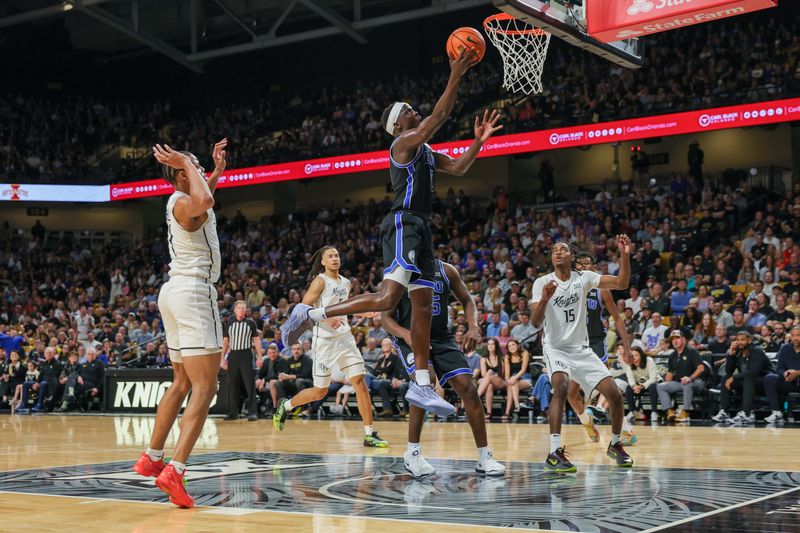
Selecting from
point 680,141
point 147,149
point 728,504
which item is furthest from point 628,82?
point 728,504

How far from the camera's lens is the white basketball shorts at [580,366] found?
23.9 ft

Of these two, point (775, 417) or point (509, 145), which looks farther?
point (509, 145)

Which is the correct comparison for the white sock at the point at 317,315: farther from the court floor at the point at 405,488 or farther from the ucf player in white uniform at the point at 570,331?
the ucf player in white uniform at the point at 570,331

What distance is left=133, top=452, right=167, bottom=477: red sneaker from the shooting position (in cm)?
560

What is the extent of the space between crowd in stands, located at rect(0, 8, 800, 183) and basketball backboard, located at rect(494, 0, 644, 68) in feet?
38.8

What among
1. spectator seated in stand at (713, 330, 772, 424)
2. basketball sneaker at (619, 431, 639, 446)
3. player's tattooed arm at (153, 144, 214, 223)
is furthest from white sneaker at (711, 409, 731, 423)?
player's tattooed arm at (153, 144, 214, 223)

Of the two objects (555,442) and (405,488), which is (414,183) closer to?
(405,488)

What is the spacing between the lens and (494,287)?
18656 mm

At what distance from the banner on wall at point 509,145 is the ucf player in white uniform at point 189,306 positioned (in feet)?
54.7

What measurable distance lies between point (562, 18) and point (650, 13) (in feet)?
2.99

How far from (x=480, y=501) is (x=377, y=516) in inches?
28.8

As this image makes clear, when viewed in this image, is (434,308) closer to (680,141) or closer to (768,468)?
(768,468)

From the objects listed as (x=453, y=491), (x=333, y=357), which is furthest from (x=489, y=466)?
(x=333, y=357)

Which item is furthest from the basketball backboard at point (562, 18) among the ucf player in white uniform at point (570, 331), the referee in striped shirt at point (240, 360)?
the referee in striped shirt at point (240, 360)
